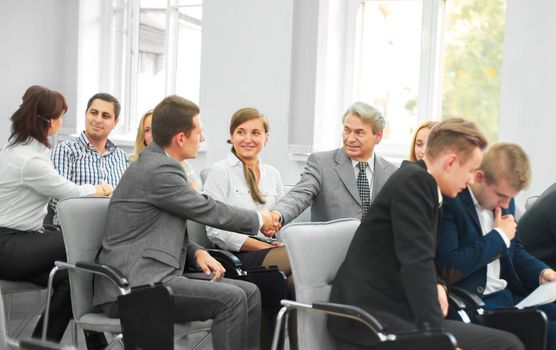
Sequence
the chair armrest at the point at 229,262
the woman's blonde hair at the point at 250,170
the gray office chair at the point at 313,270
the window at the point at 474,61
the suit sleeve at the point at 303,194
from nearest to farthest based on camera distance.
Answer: the gray office chair at the point at 313,270
the chair armrest at the point at 229,262
the suit sleeve at the point at 303,194
the woman's blonde hair at the point at 250,170
the window at the point at 474,61

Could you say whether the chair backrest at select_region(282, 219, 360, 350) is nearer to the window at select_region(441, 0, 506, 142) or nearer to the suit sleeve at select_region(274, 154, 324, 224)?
the suit sleeve at select_region(274, 154, 324, 224)

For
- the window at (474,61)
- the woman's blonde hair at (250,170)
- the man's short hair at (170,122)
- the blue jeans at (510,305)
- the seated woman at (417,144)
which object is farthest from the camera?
the window at (474,61)

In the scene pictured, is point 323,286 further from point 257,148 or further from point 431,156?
point 257,148

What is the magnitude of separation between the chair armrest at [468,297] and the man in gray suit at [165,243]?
0.84 metres

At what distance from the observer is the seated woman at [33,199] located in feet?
12.6

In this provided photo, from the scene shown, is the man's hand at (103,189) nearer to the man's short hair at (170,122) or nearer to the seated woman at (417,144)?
the man's short hair at (170,122)

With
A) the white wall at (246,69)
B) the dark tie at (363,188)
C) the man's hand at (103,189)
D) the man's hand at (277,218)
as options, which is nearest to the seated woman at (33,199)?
the man's hand at (103,189)

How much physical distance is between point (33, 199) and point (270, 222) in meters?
1.26

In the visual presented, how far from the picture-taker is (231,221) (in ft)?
11.4

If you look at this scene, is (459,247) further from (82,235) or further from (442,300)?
(82,235)

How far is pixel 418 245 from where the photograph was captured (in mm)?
2504

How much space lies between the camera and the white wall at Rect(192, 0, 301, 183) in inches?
260

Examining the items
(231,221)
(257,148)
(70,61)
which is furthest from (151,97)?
(231,221)

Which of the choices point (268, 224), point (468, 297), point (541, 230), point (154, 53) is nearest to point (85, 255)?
point (268, 224)
